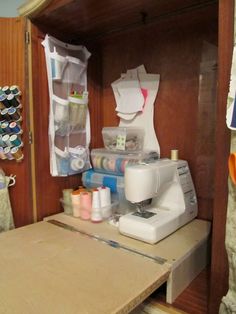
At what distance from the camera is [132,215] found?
3.08ft

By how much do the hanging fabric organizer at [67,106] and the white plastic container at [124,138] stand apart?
0.12m

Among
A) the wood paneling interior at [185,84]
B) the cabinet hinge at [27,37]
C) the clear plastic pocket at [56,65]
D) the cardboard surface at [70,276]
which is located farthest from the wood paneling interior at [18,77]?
the wood paneling interior at [185,84]

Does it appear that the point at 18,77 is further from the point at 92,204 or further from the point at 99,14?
the point at 92,204

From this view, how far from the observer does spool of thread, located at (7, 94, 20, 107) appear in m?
1.04

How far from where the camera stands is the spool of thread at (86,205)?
109 cm

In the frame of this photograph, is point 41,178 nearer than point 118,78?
Yes

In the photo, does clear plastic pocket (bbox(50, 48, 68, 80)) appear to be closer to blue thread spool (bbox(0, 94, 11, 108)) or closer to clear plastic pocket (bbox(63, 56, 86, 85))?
clear plastic pocket (bbox(63, 56, 86, 85))

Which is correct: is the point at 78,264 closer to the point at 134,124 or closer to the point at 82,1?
the point at 134,124

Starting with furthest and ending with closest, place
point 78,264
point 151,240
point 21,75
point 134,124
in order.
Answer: point 134,124
point 21,75
point 151,240
point 78,264

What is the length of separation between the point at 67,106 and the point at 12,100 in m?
0.23

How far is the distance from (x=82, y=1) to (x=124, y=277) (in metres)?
0.88

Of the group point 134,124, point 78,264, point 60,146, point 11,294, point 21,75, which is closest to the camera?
point 11,294

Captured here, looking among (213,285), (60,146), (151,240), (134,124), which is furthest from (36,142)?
(213,285)

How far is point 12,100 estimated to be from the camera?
1.04 meters
